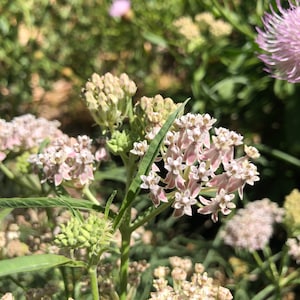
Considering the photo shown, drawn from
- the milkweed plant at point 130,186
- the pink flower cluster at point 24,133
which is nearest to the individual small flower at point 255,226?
the milkweed plant at point 130,186

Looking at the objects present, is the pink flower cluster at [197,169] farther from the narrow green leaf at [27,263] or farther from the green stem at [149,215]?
the narrow green leaf at [27,263]

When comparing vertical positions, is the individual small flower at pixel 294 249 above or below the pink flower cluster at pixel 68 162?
below

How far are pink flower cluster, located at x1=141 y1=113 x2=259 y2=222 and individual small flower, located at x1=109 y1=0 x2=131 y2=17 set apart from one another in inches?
49.7

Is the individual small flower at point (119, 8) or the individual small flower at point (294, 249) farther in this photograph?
the individual small flower at point (119, 8)

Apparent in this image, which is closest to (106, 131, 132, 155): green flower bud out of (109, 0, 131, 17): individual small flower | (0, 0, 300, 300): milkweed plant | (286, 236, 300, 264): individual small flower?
(0, 0, 300, 300): milkweed plant

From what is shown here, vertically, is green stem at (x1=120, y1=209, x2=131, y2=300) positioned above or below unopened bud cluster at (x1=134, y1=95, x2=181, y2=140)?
below

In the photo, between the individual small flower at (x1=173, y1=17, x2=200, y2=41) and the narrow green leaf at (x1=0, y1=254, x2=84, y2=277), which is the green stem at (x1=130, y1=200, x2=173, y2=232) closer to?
the narrow green leaf at (x1=0, y1=254, x2=84, y2=277)

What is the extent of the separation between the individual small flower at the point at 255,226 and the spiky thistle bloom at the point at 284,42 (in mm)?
247

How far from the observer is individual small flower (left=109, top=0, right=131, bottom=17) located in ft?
6.41

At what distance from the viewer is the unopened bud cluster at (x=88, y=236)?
28.5 inches

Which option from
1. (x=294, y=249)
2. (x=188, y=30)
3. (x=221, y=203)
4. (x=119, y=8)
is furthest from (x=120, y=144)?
(x=119, y=8)

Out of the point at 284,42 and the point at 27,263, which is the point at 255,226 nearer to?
the point at 284,42

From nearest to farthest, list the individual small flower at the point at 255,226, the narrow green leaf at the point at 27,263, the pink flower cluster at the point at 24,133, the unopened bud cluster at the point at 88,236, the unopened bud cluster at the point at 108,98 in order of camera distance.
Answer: the narrow green leaf at the point at 27,263 → the unopened bud cluster at the point at 88,236 → the unopened bud cluster at the point at 108,98 → the pink flower cluster at the point at 24,133 → the individual small flower at the point at 255,226

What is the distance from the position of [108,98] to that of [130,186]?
16 cm
